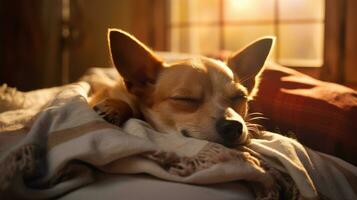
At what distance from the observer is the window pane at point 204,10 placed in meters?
2.73

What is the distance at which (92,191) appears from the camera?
0.84 meters

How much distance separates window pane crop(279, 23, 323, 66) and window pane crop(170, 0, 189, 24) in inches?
24.6

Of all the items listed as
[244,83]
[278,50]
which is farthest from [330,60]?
[244,83]

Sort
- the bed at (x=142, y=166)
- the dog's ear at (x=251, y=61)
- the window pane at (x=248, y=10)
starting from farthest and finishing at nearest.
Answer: the window pane at (x=248, y=10) → the dog's ear at (x=251, y=61) → the bed at (x=142, y=166)

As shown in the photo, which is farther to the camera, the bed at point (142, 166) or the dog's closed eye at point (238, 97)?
the dog's closed eye at point (238, 97)

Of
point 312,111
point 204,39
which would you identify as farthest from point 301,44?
point 312,111

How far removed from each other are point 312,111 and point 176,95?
0.42 m

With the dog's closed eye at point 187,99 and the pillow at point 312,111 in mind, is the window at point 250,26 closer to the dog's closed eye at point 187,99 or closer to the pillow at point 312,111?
the pillow at point 312,111

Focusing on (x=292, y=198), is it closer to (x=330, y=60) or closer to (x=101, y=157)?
(x=101, y=157)

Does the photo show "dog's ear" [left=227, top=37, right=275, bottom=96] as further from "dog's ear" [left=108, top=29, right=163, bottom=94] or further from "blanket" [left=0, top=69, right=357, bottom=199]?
"blanket" [left=0, top=69, right=357, bottom=199]

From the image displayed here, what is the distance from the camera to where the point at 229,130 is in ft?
3.58

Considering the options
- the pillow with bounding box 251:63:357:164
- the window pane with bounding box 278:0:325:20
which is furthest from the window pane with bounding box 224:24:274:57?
the pillow with bounding box 251:63:357:164

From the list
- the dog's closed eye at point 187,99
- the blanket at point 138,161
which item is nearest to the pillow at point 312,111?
the blanket at point 138,161

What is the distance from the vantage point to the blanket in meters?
0.85
